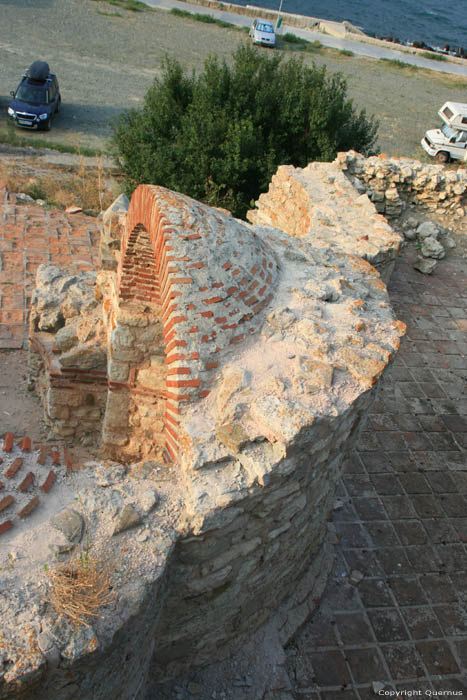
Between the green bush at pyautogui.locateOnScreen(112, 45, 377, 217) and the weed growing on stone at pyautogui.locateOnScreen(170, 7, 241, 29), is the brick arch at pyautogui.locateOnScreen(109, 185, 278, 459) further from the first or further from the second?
the weed growing on stone at pyautogui.locateOnScreen(170, 7, 241, 29)

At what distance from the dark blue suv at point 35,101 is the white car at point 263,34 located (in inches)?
548

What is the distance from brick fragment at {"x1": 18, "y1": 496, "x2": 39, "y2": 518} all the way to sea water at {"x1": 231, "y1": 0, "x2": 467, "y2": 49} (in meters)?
47.1

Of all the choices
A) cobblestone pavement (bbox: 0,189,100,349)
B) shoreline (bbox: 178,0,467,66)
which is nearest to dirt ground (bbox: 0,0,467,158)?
shoreline (bbox: 178,0,467,66)

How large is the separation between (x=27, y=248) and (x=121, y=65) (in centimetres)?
1767

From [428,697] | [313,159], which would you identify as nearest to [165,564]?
[428,697]

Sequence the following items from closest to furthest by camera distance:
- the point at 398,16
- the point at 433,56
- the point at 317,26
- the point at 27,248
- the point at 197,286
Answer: the point at 197,286
the point at 27,248
the point at 433,56
the point at 317,26
the point at 398,16

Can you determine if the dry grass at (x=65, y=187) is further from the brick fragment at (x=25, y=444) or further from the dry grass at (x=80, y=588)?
the dry grass at (x=80, y=588)

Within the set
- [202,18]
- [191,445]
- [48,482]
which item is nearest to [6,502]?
[48,482]

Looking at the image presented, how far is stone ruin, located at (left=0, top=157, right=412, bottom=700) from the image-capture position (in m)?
2.71

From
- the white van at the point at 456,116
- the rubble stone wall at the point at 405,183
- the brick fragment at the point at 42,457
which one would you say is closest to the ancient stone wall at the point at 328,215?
the rubble stone wall at the point at 405,183

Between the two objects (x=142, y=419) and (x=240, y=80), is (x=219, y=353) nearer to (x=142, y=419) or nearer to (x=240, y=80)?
(x=142, y=419)

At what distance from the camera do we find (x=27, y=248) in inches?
330

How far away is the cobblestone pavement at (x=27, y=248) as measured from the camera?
7.01m

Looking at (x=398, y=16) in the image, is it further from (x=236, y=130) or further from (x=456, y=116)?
(x=236, y=130)
